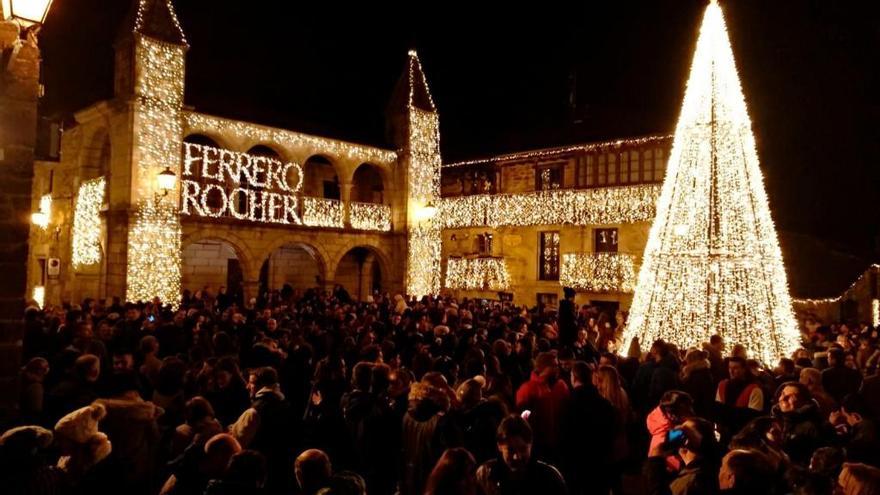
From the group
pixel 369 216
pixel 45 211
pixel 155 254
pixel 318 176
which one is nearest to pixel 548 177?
pixel 369 216

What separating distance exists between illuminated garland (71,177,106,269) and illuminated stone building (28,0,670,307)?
0.08 m

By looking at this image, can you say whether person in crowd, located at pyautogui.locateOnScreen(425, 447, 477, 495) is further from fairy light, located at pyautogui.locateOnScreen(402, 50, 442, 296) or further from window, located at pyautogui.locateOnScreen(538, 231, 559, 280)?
window, located at pyautogui.locateOnScreen(538, 231, 559, 280)

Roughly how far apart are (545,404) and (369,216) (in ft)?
61.4

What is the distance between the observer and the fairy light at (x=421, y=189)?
2497cm

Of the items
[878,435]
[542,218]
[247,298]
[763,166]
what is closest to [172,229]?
[247,298]

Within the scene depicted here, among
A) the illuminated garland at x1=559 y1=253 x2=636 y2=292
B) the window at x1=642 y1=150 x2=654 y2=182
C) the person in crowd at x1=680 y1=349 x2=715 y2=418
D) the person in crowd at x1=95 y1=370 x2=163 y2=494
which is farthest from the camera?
the illuminated garland at x1=559 y1=253 x2=636 y2=292

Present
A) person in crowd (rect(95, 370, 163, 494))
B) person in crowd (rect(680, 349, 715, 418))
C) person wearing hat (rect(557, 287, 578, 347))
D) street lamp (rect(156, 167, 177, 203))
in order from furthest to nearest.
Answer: street lamp (rect(156, 167, 177, 203)) → person wearing hat (rect(557, 287, 578, 347)) → person in crowd (rect(680, 349, 715, 418)) → person in crowd (rect(95, 370, 163, 494))

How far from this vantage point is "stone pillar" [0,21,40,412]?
21.4 feet

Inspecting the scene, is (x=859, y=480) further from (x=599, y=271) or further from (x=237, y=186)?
(x=599, y=271)

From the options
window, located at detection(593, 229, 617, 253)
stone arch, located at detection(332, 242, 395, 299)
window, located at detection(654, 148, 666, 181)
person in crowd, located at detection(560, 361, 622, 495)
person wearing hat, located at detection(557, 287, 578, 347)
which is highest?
window, located at detection(654, 148, 666, 181)

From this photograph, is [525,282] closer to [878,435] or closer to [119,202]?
[119,202]

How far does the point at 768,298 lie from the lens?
11.4m

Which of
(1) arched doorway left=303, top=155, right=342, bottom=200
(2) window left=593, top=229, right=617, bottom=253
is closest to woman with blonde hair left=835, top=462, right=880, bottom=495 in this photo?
(2) window left=593, top=229, right=617, bottom=253

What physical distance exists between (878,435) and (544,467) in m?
3.00
